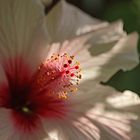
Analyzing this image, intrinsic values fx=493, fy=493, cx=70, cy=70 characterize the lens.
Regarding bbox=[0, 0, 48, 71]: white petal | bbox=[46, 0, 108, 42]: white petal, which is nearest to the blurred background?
bbox=[46, 0, 108, 42]: white petal

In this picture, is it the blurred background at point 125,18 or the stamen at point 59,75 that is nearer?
the stamen at point 59,75

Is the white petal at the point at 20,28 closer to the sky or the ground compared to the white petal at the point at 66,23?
closer to the ground

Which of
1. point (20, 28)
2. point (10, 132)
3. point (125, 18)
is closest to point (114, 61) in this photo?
point (20, 28)

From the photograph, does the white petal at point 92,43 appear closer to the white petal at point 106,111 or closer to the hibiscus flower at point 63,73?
the hibiscus flower at point 63,73

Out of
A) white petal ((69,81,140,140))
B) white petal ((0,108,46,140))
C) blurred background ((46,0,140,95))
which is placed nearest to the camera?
white petal ((0,108,46,140))

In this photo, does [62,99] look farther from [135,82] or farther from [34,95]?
[135,82]

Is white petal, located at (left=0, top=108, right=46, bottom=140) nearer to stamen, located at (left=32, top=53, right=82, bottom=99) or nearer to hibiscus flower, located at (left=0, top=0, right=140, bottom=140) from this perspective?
hibiscus flower, located at (left=0, top=0, right=140, bottom=140)

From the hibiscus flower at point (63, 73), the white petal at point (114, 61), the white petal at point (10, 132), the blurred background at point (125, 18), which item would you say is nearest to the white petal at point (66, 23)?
the hibiscus flower at point (63, 73)
